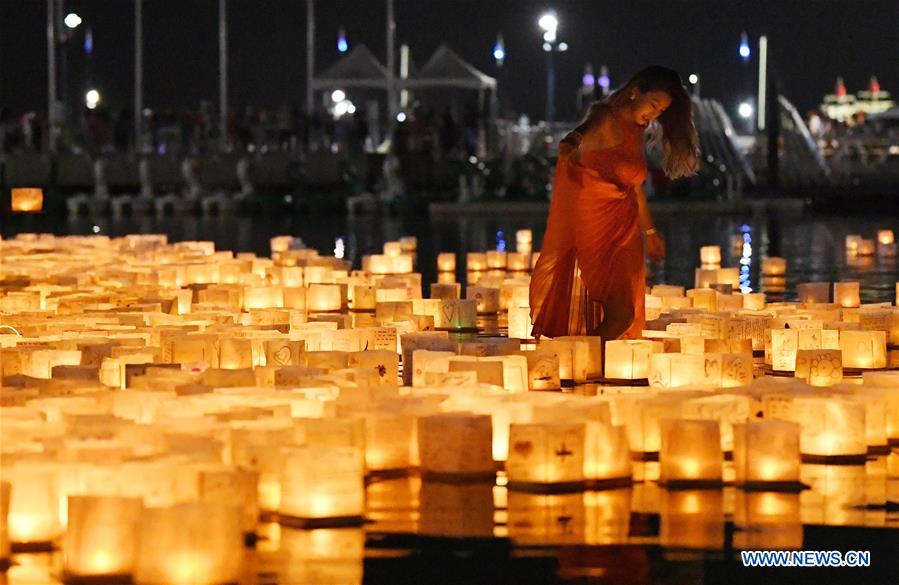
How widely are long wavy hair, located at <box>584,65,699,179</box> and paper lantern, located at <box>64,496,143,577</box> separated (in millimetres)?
4812

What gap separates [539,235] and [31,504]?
70.1 ft

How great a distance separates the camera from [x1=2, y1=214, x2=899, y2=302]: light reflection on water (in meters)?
18.8

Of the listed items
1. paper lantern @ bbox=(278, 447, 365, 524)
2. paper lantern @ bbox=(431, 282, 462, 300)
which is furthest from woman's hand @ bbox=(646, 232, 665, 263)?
paper lantern @ bbox=(278, 447, 365, 524)

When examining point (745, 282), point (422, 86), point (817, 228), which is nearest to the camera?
point (745, 282)

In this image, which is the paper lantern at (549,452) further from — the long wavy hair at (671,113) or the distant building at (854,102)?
the distant building at (854,102)

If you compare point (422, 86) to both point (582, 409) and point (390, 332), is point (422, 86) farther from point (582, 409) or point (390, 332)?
point (582, 409)

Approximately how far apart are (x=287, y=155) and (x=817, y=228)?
1462cm

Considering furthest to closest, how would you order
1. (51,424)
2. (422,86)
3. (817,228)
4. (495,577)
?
(422,86)
(817,228)
(51,424)
(495,577)

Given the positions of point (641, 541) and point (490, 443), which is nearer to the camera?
point (641, 541)

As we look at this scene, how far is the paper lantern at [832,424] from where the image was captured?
7473mm

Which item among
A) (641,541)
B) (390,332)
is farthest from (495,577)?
(390,332)

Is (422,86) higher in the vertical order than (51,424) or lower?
higher

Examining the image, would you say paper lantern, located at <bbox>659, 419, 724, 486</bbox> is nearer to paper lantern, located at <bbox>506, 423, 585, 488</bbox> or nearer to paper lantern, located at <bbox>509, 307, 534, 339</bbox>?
paper lantern, located at <bbox>506, 423, 585, 488</bbox>

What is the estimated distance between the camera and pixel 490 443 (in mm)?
7125
